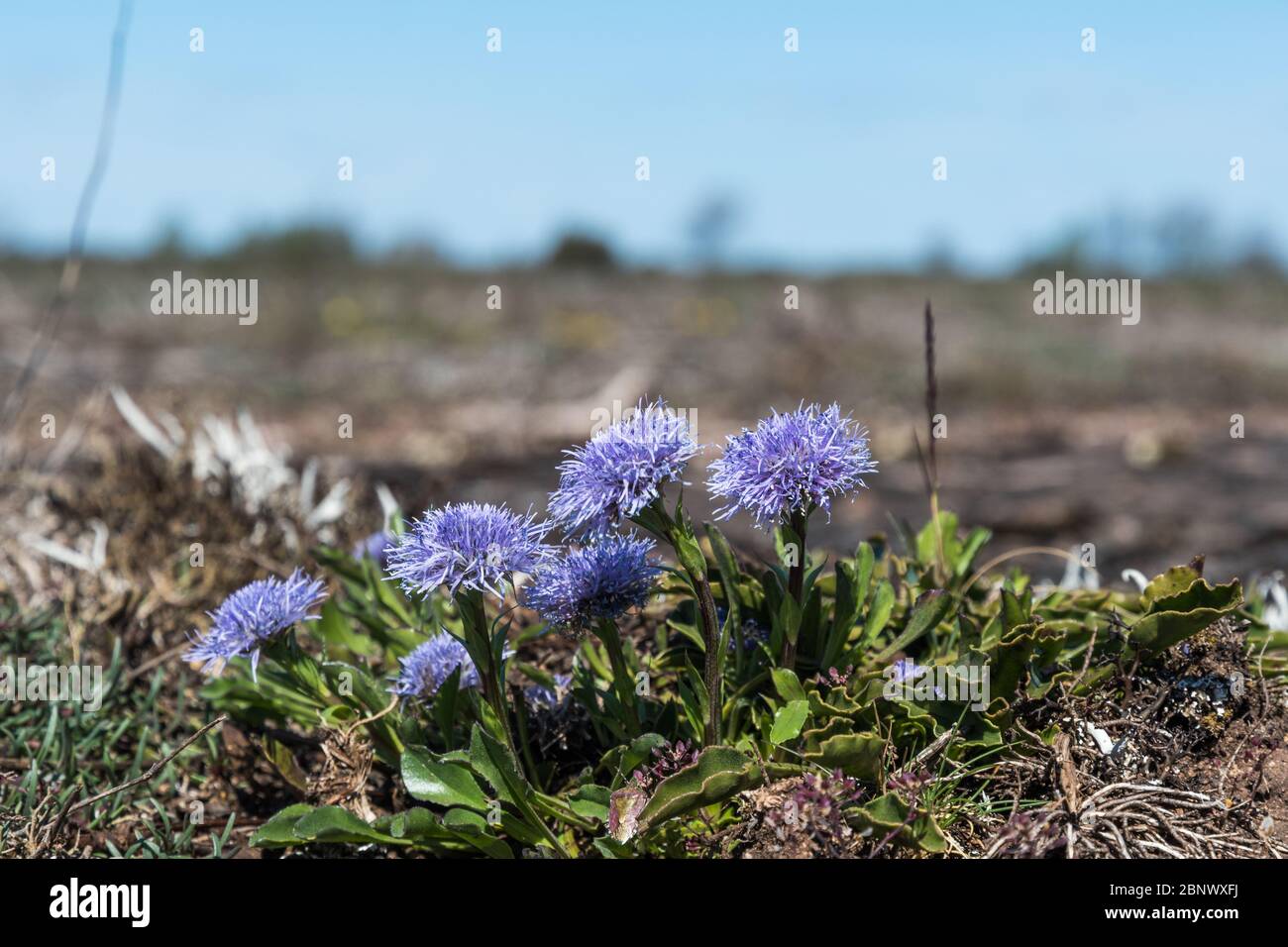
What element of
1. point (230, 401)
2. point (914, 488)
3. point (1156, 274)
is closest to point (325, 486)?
point (914, 488)

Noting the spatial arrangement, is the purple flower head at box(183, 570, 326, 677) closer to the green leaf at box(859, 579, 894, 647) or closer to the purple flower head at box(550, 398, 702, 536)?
the purple flower head at box(550, 398, 702, 536)

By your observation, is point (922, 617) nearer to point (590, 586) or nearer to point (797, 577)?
point (797, 577)

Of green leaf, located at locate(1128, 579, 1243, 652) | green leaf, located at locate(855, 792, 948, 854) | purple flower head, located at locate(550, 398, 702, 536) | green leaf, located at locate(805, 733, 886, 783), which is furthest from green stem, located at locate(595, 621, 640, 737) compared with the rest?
green leaf, located at locate(1128, 579, 1243, 652)

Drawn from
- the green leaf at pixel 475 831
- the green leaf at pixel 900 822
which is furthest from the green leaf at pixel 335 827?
the green leaf at pixel 900 822

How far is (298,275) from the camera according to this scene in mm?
23250

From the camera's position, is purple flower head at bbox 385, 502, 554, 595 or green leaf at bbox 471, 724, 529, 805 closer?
purple flower head at bbox 385, 502, 554, 595

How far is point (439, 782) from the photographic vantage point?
2.33m

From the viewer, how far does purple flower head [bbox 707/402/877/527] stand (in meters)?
2.09

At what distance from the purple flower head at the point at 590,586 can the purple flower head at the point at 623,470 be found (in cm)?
17

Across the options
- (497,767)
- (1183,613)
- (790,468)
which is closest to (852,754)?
(790,468)

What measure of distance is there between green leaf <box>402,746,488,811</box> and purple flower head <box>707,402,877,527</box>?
748mm

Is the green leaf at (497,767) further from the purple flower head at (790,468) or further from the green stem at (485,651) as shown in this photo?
the purple flower head at (790,468)

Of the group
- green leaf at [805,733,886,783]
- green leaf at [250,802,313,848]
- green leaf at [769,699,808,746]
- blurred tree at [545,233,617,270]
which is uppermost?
blurred tree at [545,233,617,270]
